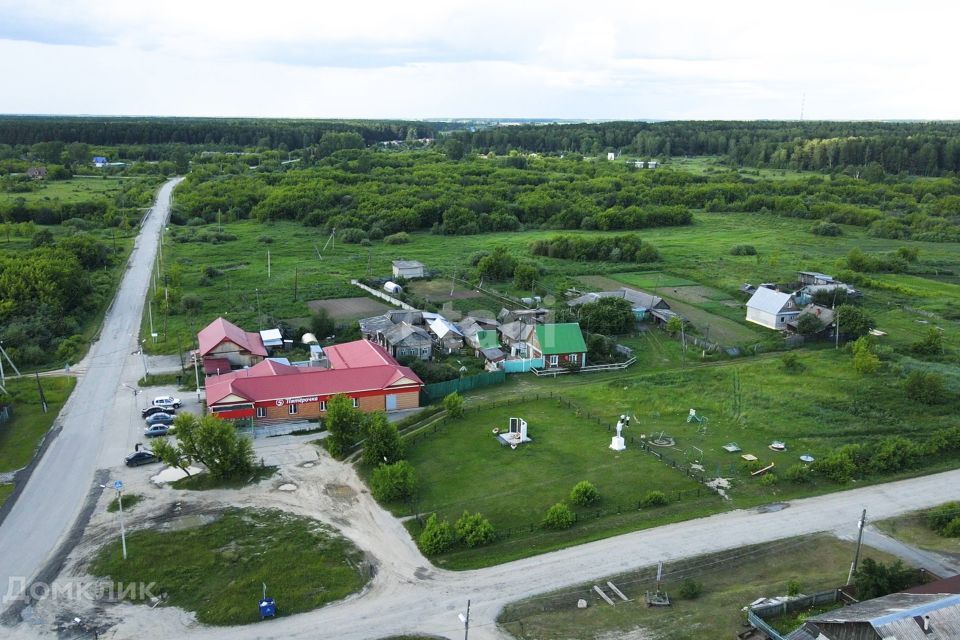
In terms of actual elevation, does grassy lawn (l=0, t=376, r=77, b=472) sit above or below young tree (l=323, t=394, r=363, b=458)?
below

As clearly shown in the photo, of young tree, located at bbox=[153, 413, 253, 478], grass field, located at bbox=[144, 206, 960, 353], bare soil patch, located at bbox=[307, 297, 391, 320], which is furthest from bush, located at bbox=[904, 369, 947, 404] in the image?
bare soil patch, located at bbox=[307, 297, 391, 320]

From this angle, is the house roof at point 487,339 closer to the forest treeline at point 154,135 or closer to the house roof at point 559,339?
the house roof at point 559,339

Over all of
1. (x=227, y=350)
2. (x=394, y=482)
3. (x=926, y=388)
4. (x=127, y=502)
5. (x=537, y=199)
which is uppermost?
(x=537, y=199)

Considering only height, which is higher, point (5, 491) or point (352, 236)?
point (352, 236)

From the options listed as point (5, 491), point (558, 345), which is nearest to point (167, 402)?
point (5, 491)

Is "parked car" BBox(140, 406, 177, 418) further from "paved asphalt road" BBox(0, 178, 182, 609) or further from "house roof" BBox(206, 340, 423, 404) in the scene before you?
"house roof" BBox(206, 340, 423, 404)

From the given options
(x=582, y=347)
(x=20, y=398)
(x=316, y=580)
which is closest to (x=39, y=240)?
(x=20, y=398)

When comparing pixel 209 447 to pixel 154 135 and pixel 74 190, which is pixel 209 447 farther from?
pixel 154 135
